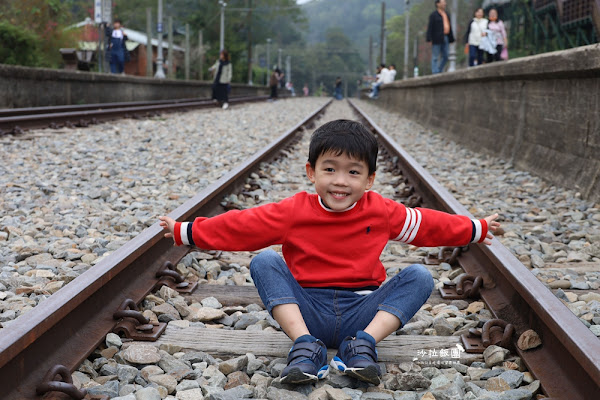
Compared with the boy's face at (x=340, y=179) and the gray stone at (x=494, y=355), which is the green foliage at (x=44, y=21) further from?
the gray stone at (x=494, y=355)

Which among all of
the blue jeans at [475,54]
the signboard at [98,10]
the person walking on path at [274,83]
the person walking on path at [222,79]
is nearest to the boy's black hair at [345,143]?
the blue jeans at [475,54]

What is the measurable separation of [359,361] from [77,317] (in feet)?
3.21

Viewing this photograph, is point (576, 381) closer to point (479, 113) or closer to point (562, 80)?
point (562, 80)

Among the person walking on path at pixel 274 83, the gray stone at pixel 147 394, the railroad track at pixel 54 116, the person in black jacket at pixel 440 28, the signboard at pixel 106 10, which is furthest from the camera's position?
the person walking on path at pixel 274 83

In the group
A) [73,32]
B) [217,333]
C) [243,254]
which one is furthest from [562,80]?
[73,32]

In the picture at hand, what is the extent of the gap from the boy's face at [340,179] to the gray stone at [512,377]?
2.48 ft

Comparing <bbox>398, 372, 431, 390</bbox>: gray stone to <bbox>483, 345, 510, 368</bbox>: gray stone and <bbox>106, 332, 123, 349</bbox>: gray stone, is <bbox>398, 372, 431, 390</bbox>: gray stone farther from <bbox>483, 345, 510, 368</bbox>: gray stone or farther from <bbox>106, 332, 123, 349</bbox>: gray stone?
<bbox>106, 332, 123, 349</bbox>: gray stone

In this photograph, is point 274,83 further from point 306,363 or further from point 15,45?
point 306,363

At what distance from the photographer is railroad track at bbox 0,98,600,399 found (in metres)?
1.96

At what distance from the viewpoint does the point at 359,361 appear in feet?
7.06

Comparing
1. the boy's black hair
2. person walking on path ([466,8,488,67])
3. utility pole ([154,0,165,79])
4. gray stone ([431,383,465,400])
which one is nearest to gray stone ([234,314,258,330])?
the boy's black hair

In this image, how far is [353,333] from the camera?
8.25 ft

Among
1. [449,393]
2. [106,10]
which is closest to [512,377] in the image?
[449,393]

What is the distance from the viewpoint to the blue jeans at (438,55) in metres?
15.0
